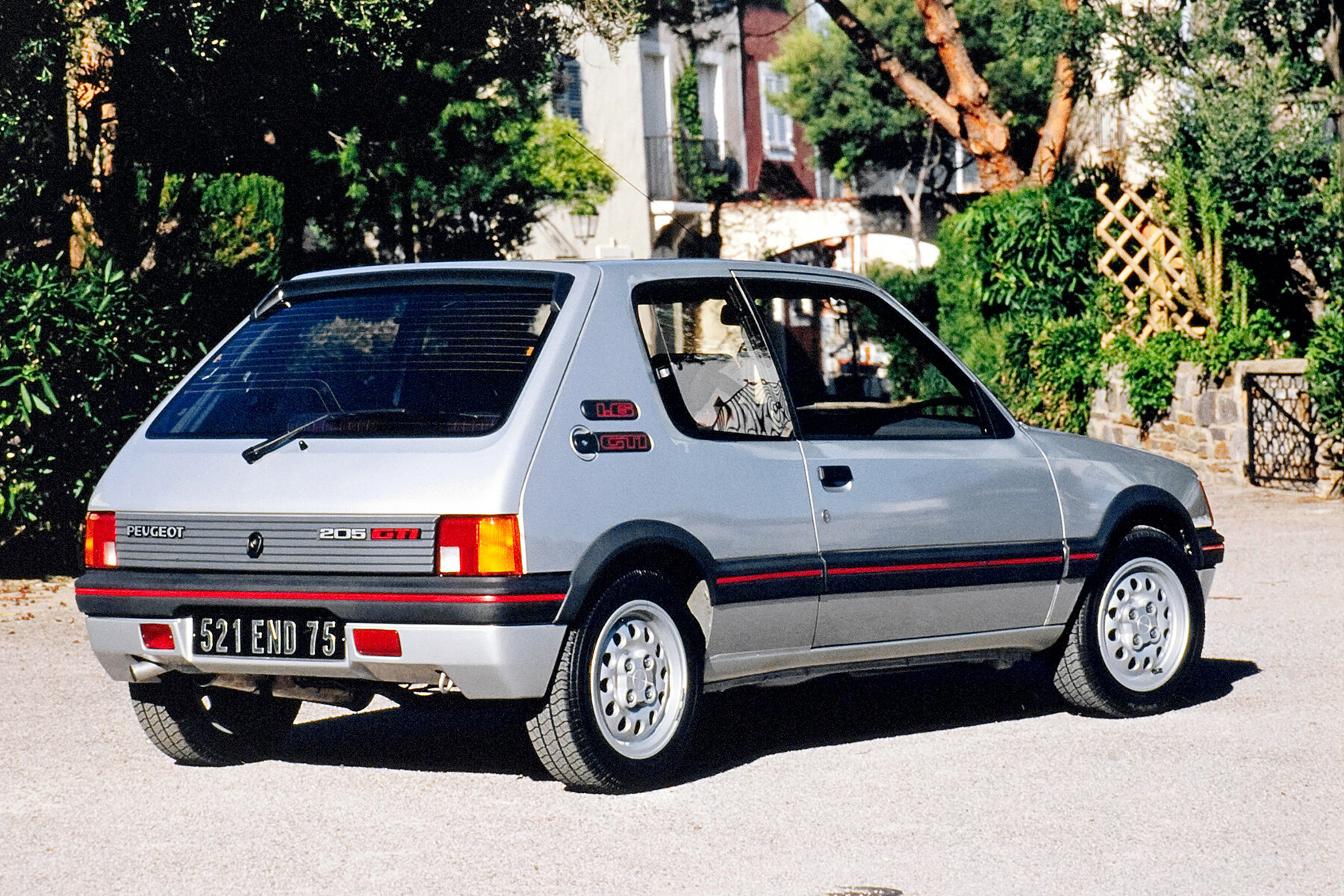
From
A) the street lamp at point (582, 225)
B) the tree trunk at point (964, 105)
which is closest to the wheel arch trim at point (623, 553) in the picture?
the tree trunk at point (964, 105)

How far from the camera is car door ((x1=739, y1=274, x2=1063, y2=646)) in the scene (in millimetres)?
7020

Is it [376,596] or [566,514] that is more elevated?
[566,514]

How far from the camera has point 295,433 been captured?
639 centimetres

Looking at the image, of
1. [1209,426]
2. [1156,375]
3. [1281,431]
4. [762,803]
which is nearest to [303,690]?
[762,803]

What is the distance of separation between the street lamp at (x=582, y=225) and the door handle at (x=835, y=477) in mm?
27299

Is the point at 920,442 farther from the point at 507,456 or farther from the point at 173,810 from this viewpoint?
the point at 173,810

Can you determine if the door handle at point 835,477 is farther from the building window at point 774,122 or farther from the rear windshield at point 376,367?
the building window at point 774,122

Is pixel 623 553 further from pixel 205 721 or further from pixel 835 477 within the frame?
pixel 205 721

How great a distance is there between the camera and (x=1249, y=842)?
5629mm

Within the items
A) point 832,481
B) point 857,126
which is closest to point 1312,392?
point 832,481

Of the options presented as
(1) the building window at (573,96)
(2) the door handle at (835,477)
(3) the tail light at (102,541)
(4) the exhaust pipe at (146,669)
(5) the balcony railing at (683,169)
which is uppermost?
(1) the building window at (573,96)

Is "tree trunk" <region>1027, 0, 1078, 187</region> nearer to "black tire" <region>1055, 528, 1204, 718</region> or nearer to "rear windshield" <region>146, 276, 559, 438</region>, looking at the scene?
"black tire" <region>1055, 528, 1204, 718</region>

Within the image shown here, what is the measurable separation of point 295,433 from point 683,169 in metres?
33.4

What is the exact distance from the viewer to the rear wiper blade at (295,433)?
250 inches
